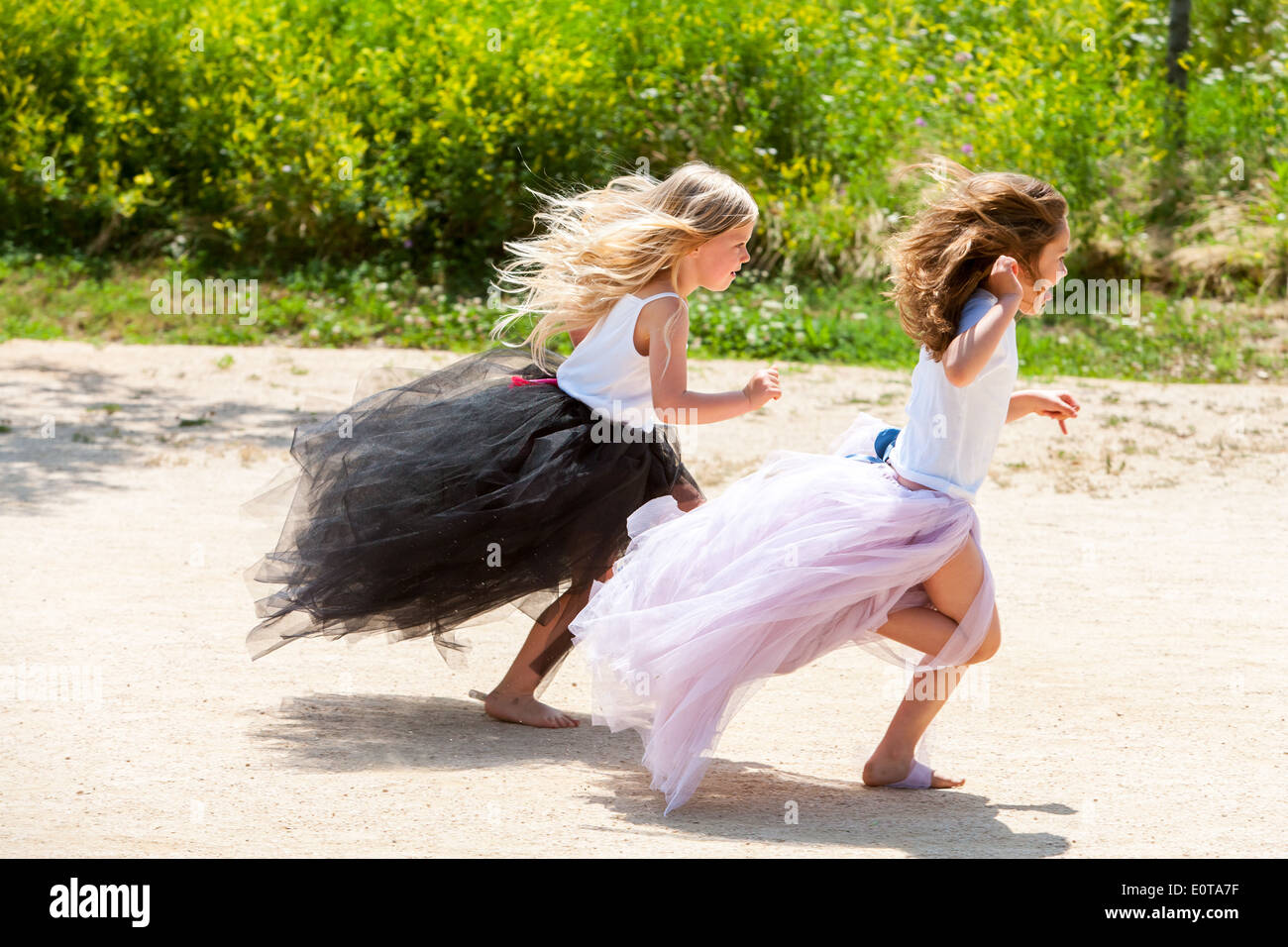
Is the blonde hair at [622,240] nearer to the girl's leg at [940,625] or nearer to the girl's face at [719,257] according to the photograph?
the girl's face at [719,257]

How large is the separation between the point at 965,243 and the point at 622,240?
36.4 inches

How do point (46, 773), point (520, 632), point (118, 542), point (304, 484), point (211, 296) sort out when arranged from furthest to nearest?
1. point (211, 296)
2. point (118, 542)
3. point (520, 632)
4. point (304, 484)
5. point (46, 773)

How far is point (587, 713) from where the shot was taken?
4.36 meters

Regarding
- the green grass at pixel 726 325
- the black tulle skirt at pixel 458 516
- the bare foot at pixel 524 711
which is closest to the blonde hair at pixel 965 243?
the black tulle skirt at pixel 458 516

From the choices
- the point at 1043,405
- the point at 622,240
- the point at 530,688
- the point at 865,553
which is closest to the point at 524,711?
the point at 530,688

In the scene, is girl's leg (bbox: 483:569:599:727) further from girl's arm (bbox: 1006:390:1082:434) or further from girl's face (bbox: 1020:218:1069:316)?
girl's face (bbox: 1020:218:1069:316)

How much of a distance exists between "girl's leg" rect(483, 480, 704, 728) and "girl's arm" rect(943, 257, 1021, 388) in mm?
950

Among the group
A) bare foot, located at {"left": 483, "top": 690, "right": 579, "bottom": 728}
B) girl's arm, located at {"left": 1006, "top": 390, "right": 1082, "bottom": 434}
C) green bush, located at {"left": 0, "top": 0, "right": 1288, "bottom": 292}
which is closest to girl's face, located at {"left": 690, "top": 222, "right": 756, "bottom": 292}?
girl's arm, located at {"left": 1006, "top": 390, "right": 1082, "bottom": 434}

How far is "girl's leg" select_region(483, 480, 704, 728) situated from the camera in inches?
160

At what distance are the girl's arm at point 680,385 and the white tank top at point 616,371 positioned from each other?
0.23ft

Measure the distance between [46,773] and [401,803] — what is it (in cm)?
92

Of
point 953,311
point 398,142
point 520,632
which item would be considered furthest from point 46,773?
point 398,142

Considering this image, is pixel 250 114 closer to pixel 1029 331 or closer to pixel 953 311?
pixel 1029 331

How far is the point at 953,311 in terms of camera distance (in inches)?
135
